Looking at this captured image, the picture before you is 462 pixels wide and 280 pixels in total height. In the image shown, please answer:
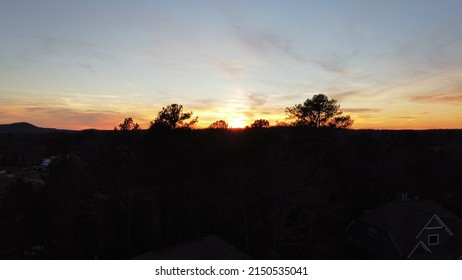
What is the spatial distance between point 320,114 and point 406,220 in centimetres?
1133

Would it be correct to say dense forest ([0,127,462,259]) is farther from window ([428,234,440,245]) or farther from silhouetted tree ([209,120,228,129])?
window ([428,234,440,245])

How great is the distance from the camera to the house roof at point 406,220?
22.2m

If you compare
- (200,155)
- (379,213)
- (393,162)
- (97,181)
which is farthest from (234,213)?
(393,162)

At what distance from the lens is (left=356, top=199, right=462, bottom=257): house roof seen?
2220 cm

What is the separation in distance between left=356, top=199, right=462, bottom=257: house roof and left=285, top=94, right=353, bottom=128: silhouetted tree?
27.8ft

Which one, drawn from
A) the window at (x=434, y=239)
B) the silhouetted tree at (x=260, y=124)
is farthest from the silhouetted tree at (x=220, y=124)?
the window at (x=434, y=239)

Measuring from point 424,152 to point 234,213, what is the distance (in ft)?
105

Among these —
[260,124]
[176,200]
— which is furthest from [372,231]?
[176,200]

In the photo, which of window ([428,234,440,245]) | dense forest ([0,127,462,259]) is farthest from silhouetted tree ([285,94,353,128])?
window ([428,234,440,245])

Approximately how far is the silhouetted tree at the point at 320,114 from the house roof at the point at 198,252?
17.8 metres

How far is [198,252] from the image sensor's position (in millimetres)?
13992

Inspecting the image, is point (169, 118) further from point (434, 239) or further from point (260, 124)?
point (434, 239)

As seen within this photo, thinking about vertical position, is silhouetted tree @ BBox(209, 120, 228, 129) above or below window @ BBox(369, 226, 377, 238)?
above
